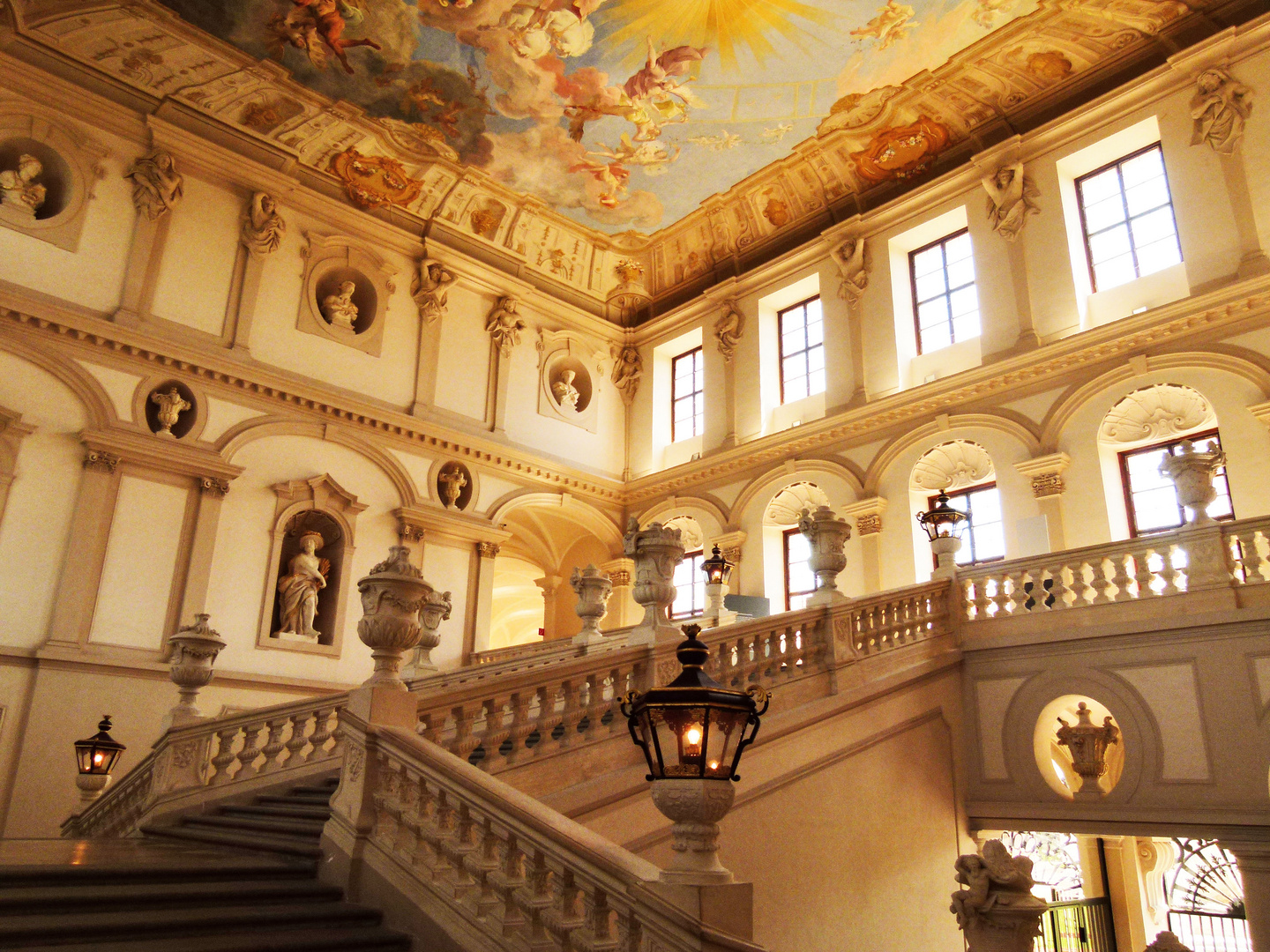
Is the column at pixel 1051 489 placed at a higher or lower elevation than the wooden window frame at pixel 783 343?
lower

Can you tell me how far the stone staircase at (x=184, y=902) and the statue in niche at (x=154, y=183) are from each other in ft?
35.5

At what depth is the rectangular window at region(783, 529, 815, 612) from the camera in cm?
1645

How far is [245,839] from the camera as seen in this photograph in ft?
20.5

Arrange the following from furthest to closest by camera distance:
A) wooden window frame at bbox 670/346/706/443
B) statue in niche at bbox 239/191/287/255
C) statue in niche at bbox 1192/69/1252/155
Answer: wooden window frame at bbox 670/346/706/443
statue in niche at bbox 239/191/287/255
statue in niche at bbox 1192/69/1252/155

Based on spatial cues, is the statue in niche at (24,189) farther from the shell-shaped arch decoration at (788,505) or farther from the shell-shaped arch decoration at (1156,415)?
the shell-shaped arch decoration at (1156,415)

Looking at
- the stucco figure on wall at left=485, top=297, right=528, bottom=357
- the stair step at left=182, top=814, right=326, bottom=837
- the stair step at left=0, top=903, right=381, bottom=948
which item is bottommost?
the stair step at left=0, top=903, right=381, bottom=948

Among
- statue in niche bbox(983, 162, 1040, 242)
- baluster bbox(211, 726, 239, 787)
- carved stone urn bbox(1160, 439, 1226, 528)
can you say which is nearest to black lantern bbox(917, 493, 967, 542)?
carved stone urn bbox(1160, 439, 1226, 528)

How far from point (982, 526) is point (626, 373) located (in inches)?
350

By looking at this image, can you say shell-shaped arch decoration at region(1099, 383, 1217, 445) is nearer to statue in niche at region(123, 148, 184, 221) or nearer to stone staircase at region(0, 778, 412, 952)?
stone staircase at region(0, 778, 412, 952)

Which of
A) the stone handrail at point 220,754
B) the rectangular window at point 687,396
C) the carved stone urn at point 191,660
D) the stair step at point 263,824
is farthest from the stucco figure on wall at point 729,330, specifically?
the stair step at point 263,824

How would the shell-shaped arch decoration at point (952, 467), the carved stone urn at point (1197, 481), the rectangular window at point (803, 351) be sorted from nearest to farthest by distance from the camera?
1. the carved stone urn at point (1197, 481)
2. the shell-shaped arch decoration at point (952, 467)
3. the rectangular window at point (803, 351)

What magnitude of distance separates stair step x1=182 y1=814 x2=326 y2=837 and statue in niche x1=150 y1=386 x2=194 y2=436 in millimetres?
7638

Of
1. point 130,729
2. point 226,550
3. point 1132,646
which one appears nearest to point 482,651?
point 226,550

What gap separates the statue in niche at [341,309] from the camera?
53.2ft
